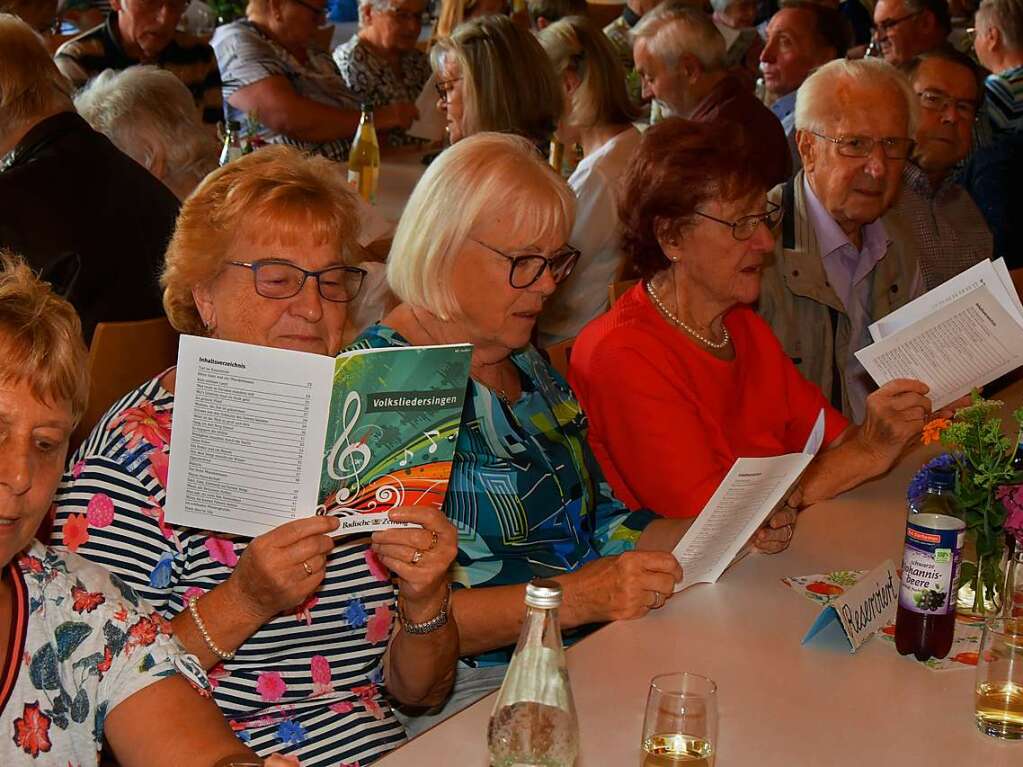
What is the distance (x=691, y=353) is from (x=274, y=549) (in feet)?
4.21

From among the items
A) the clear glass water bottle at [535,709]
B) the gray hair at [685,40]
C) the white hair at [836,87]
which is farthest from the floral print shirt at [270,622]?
the gray hair at [685,40]

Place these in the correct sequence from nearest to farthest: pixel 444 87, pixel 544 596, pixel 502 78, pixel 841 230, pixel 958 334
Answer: pixel 544 596 < pixel 958 334 < pixel 841 230 < pixel 502 78 < pixel 444 87

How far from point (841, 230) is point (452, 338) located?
1.58m

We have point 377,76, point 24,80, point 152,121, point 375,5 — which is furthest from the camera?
point 377,76

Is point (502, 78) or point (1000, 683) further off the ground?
point (502, 78)

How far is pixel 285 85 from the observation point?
534 centimetres

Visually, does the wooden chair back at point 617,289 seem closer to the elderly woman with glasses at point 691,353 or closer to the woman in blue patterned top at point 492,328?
the elderly woman with glasses at point 691,353

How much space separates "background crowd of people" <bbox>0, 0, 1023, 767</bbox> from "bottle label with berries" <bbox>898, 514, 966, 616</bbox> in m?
0.36

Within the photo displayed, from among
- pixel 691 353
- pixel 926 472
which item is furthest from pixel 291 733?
pixel 691 353

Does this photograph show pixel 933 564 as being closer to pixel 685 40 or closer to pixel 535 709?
pixel 535 709

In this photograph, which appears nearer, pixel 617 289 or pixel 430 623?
pixel 430 623

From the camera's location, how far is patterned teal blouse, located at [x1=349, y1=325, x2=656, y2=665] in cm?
222

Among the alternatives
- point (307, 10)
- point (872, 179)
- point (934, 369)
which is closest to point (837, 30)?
point (307, 10)

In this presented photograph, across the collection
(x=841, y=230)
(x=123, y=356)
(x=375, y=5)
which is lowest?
(x=123, y=356)
